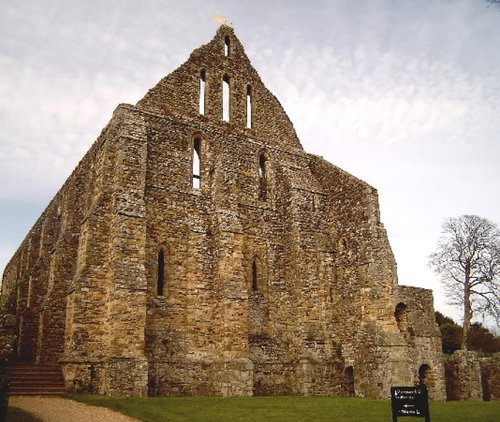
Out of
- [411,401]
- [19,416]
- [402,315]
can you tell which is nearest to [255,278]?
[402,315]

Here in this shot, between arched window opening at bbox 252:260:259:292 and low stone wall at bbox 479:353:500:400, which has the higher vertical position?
arched window opening at bbox 252:260:259:292

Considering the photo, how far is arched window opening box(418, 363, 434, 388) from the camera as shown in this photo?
21719 millimetres

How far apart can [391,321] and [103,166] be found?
12338mm

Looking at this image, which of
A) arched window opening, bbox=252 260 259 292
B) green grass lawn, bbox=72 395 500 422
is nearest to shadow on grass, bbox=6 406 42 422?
green grass lawn, bbox=72 395 500 422

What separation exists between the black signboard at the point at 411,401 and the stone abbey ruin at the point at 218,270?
856 cm

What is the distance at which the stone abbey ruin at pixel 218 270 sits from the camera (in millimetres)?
16719

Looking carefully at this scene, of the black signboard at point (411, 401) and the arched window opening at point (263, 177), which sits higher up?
the arched window opening at point (263, 177)

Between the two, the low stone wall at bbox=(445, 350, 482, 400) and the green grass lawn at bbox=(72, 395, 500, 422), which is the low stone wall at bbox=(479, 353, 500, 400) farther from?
the green grass lawn at bbox=(72, 395, 500, 422)

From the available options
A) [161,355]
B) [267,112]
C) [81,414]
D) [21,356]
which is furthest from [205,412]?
[267,112]

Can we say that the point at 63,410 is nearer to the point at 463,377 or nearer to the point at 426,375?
the point at 426,375

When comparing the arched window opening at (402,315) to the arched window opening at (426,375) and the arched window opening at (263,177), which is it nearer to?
the arched window opening at (426,375)

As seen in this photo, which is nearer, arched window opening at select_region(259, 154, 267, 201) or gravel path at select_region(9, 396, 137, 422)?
gravel path at select_region(9, 396, 137, 422)

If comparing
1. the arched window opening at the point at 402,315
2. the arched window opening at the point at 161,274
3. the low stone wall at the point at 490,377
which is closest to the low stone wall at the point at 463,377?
the low stone wall at the point at 490,377

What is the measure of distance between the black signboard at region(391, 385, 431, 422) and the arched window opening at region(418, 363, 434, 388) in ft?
44.6
